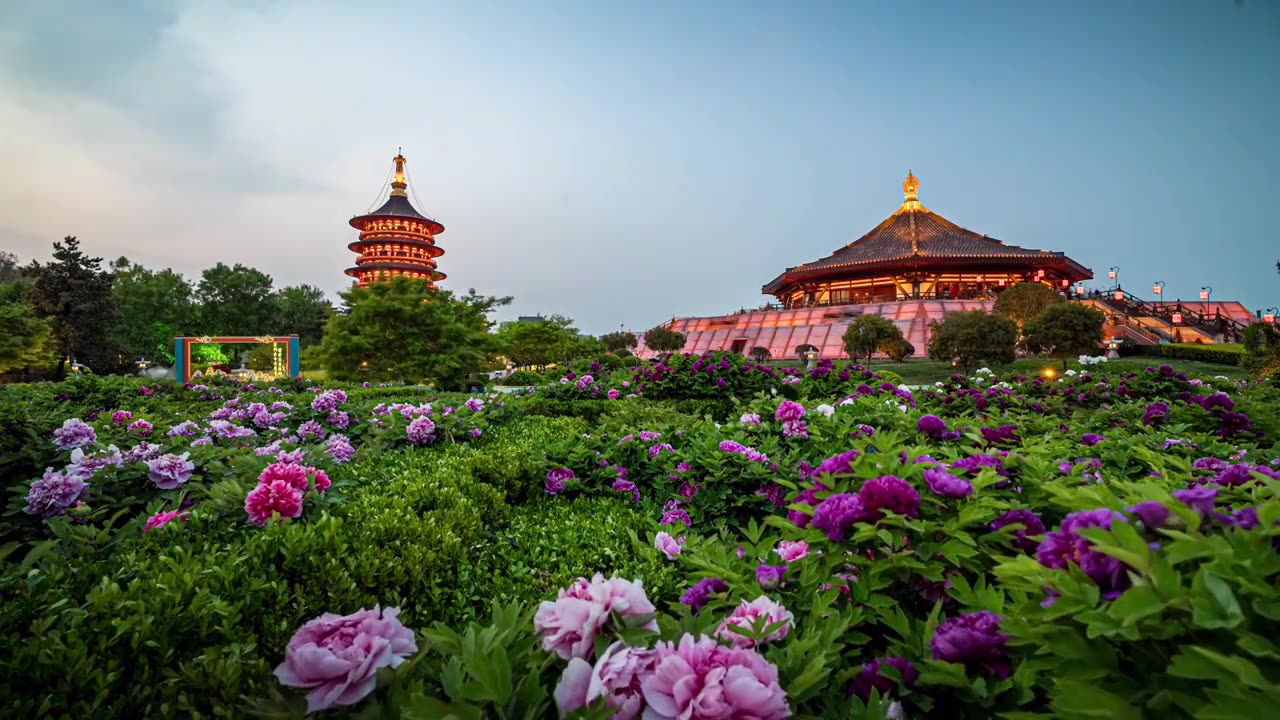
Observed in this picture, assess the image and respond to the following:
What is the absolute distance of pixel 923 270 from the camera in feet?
148

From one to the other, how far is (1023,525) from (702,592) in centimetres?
98

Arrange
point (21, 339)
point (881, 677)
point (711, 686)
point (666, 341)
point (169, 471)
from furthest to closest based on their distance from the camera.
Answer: point (666, 341)
point (21, 339)
point (169, 471)
point (881, 677)
point (711, 686)

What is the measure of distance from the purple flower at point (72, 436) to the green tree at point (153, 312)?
2025 inches

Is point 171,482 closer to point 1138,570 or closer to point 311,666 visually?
point 311,666

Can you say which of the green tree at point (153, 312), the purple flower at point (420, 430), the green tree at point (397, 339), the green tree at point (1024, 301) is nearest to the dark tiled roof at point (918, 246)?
the green tree at point (1024, 301)

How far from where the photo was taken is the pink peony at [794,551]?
203 cm

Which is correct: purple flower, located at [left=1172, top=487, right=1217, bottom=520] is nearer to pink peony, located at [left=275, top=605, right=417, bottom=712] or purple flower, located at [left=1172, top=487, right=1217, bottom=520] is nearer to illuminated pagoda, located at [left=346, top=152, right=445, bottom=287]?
pink peony, located at [left=275, top=605, right=417, bottom=712]

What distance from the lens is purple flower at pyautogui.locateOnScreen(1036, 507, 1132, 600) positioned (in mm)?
1087

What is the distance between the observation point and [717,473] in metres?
3.71

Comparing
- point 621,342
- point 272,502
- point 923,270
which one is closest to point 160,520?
point 272,502

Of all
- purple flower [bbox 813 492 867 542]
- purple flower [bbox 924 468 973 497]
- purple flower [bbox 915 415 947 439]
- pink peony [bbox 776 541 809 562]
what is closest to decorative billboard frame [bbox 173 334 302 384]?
purple flower [bbox 915 415 947 439]

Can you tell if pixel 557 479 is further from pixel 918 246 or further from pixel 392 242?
pixel 392 242

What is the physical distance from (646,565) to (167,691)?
1.77 meters

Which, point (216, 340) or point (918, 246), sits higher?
point (918, 246)
